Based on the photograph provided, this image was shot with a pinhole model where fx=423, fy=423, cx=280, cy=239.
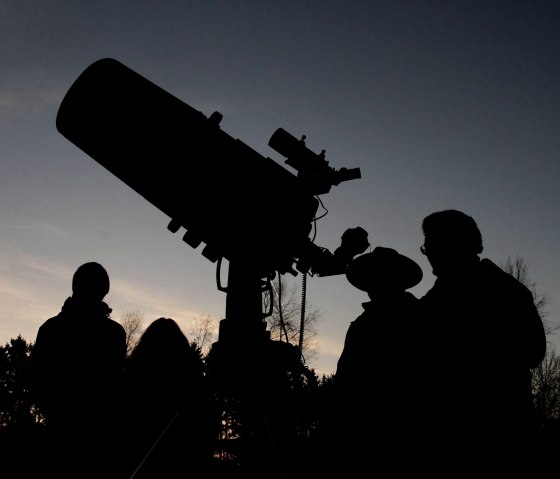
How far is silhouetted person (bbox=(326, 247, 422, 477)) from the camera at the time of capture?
1.77m

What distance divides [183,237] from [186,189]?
0.47m

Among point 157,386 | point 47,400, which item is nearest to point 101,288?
point 47,400

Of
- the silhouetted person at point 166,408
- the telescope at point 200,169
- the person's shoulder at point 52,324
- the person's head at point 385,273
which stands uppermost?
the telescope at point 200,169

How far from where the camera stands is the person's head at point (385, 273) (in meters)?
2.14

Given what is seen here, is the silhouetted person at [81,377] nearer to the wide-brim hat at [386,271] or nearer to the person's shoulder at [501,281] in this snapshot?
the wide-brim hat at [386,271]

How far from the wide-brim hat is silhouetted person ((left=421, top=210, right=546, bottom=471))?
235 mm

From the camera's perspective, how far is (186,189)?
3.67 meters

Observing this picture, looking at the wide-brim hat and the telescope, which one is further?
the telescope

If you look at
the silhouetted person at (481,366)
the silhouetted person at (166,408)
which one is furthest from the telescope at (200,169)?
the silhouetted person at (481,366)

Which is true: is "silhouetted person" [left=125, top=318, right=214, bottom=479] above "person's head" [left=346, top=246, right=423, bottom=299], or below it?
below

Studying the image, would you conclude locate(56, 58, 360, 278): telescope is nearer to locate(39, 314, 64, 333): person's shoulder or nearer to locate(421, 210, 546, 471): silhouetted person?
locate(39, 314, 64, 333): person's shoulder

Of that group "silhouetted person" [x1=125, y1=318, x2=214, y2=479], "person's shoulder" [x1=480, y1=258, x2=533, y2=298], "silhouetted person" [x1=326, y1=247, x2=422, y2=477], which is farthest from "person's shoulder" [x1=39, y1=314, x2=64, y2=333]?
"person's shoulder" [x1=480, y1=258, x2=533, y2=298]

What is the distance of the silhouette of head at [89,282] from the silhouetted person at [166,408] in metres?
0.70

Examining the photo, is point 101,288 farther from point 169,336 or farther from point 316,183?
point 316,183
